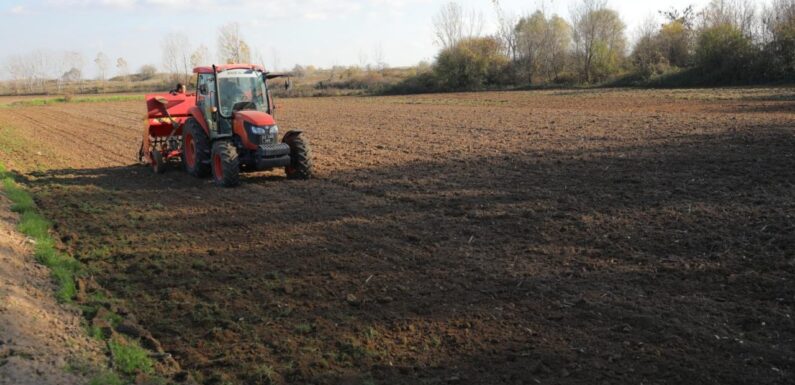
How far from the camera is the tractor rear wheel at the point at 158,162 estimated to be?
1359cm

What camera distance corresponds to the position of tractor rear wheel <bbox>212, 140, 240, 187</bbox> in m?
11.6

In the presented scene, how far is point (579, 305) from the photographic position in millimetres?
5824

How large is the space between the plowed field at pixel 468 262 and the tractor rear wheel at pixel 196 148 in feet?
1.06

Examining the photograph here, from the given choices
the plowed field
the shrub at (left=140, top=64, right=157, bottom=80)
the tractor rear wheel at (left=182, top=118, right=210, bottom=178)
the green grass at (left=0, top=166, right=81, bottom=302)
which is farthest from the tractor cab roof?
the shrub at (left=140, top=64, right=157, bottom=80)

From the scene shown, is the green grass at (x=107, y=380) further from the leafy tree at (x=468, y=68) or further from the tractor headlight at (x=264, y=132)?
the leafy tree at (x=468, y=68)

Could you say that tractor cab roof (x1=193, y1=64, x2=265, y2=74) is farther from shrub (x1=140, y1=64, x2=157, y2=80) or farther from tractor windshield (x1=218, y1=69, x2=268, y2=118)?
shrub (x1=140, y1=64, x2=157, y2=80)

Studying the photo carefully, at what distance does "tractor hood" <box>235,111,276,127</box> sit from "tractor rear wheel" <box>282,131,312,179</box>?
0.62 meters

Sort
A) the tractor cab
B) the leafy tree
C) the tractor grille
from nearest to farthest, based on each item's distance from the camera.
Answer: the tractor grille, the tractor cab, the leafy tree

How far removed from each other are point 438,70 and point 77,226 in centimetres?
4611

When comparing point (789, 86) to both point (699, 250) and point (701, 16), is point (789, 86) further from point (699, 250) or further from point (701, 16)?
point (699, 250)

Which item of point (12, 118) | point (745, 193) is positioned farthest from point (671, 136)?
point (12, 118)

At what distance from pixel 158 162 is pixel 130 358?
9283mm

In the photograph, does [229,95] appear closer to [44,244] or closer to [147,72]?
[44,244]

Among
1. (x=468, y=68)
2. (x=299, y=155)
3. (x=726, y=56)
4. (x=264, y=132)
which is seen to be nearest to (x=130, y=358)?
(x=264, y=132)
